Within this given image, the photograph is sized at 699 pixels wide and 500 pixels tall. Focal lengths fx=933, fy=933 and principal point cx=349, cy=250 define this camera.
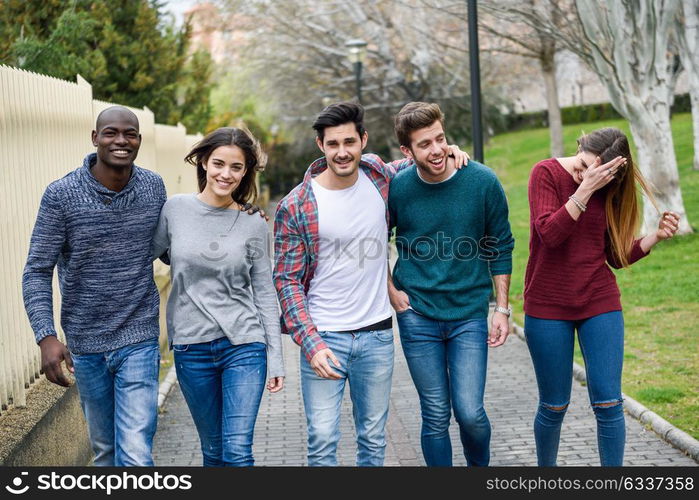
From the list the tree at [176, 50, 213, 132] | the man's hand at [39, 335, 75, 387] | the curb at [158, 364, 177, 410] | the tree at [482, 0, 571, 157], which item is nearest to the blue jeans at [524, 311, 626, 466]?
the man's hand at [39, 335, 75, 387]

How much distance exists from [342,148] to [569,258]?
1252 millimetres

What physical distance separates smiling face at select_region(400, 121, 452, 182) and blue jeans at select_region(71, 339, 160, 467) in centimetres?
146

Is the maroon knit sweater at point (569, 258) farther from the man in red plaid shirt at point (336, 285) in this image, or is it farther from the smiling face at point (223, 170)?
the smiling face at point (223, 170)

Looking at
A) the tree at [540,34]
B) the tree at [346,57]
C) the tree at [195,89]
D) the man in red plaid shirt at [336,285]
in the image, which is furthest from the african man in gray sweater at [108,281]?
the tree at [346,57]

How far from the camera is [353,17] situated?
27.7 m


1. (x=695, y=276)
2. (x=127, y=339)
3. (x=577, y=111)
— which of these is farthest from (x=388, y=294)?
(x=577, y=111)

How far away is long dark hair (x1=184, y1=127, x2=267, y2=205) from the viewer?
13.6ft

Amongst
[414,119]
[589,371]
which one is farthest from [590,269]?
[414,119]

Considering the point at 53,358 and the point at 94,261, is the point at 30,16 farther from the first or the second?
the point at 53,358

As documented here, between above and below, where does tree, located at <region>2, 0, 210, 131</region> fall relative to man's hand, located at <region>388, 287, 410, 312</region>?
above

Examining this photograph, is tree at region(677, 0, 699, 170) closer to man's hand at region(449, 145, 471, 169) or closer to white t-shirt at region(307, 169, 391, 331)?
man's hand at region(449, 145, 471, 169)

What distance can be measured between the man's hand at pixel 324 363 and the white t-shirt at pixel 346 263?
16cm

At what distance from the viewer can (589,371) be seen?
4484mm

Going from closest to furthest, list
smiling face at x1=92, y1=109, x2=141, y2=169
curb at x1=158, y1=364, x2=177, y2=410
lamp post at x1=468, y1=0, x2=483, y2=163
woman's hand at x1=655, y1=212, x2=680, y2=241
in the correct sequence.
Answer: smiling face at x1=92, y1=109, x2=141, y2=169 → woman's hand at x1=655, y1=212, x2=680, y2=241 → curb at x1=158, y1=364, x2=177, y2=410 → lamp post at x1=468, y1=0, x2=483, y2=163
